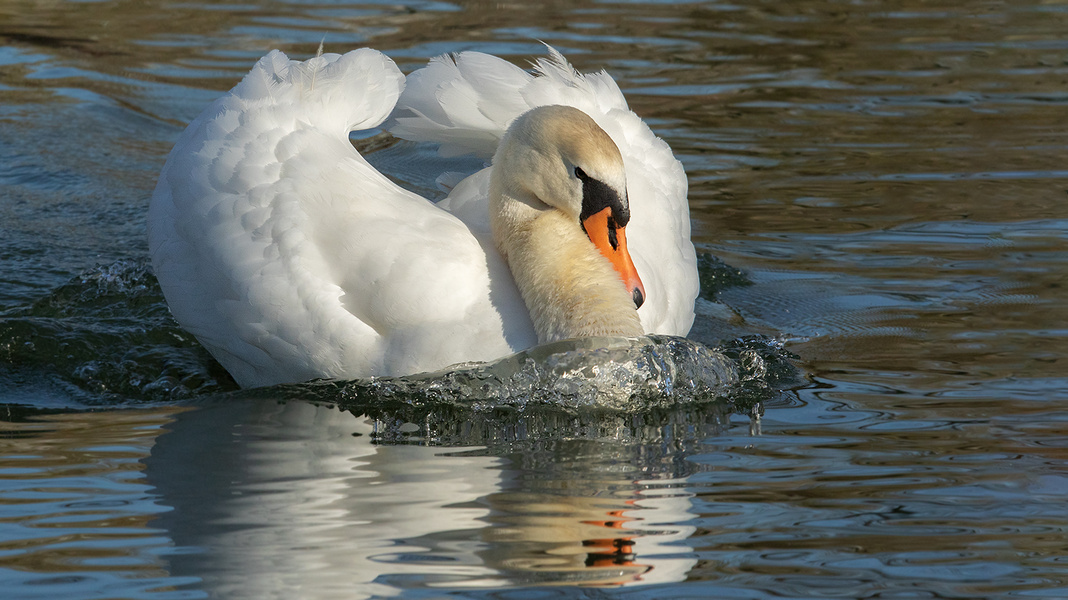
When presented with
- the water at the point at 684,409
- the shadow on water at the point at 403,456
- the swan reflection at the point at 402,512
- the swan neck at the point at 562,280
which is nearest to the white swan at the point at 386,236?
the swan neck at the point at 562,280

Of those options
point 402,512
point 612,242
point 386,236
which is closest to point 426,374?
point 386,236

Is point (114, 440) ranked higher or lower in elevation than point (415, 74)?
lower

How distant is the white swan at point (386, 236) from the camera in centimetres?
523

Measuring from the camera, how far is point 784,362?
579cm

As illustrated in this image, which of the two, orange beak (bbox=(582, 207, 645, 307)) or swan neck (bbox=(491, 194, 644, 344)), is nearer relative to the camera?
swan neck (bbox=(491, 194, 644, 344))

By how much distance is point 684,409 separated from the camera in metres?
5.16

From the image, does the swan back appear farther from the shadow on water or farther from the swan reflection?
the swan reflection

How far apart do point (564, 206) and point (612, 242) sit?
0.26 metres

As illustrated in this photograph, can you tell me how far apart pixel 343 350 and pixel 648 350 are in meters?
1.14

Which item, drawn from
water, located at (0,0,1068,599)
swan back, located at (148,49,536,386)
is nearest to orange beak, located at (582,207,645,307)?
swan back, located at (148,49,536,386)

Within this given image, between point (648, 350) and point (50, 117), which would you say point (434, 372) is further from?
point (50, 117)

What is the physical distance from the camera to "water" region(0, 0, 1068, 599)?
3.66 m

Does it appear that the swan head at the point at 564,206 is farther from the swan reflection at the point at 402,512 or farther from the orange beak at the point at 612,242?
the swan reflection at the point at 402,512

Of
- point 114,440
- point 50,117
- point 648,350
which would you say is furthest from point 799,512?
point 50,117
